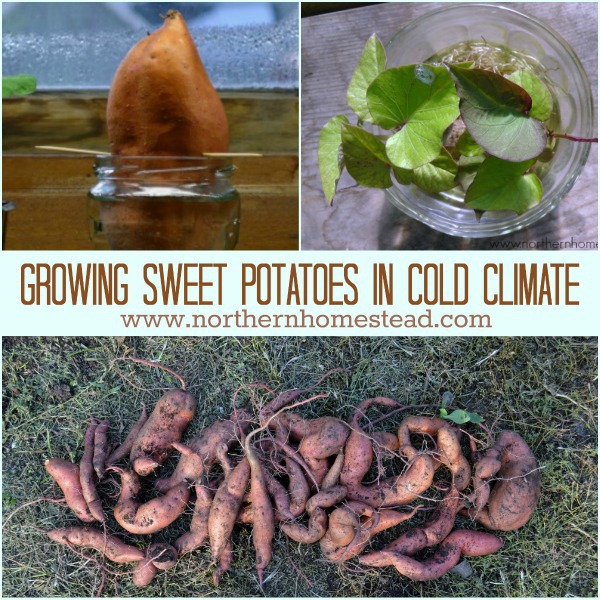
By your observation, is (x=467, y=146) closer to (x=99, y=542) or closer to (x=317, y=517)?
(x=317, y=517)

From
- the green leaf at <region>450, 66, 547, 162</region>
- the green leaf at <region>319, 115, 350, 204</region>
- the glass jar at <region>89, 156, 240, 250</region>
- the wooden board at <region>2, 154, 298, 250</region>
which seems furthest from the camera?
the wooden board at <region>2, 154, 298, 250</region>

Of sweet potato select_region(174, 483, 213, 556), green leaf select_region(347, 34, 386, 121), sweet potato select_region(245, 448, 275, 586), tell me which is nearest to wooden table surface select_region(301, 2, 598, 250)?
green leaf select_region(347, 34, 386, 121)

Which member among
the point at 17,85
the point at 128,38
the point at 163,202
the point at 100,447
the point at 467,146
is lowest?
the point at 100,447

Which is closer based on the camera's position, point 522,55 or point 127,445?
point 522,55

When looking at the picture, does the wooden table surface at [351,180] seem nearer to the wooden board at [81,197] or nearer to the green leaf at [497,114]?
the wooden board at [81,197]

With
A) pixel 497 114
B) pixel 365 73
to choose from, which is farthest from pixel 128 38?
pixel 497 114

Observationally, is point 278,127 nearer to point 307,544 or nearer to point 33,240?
point 33,240

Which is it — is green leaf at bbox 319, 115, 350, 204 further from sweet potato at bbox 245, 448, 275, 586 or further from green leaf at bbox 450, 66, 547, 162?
sweet potato at bbox 245, 448, 275, 586
